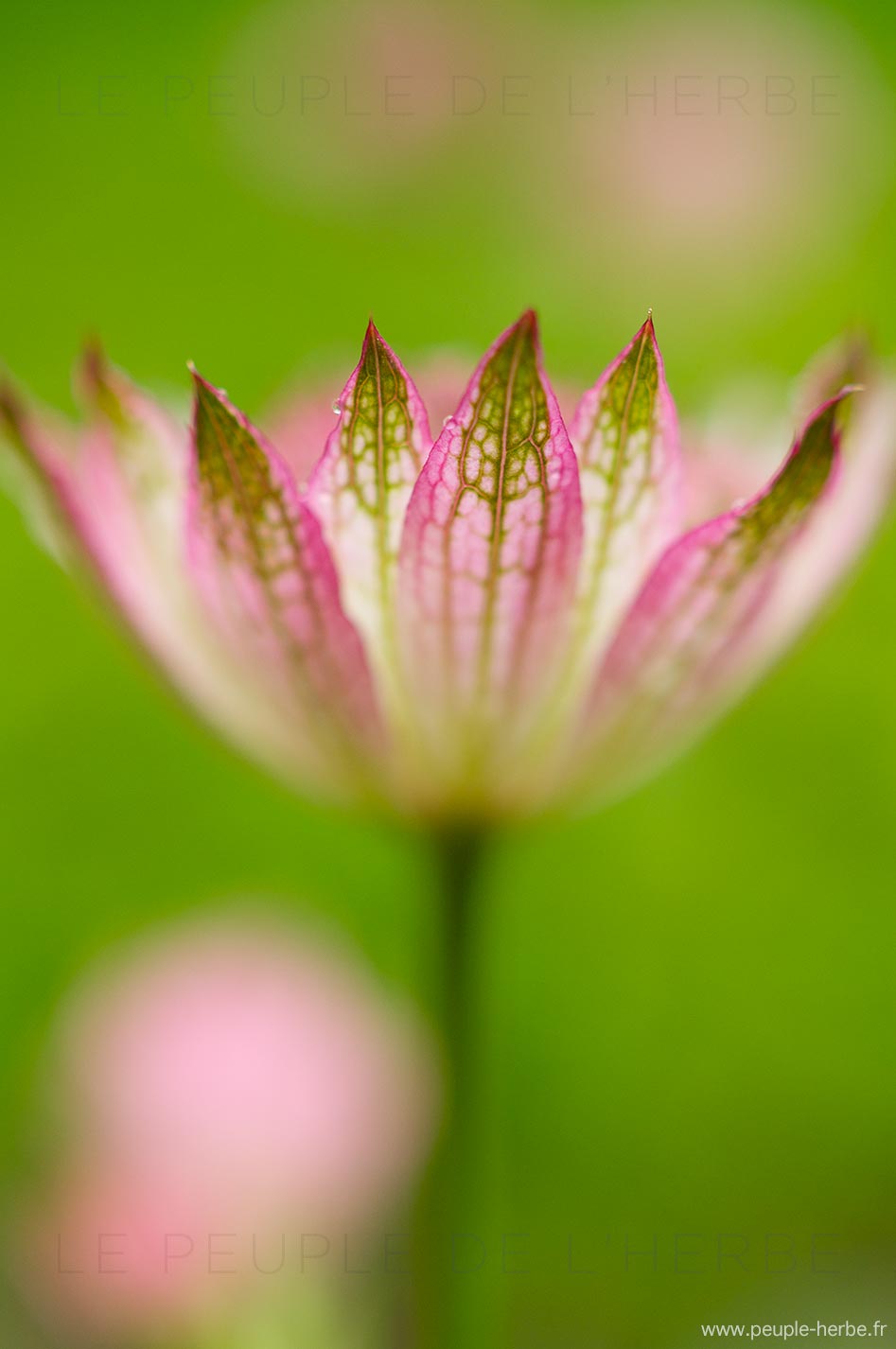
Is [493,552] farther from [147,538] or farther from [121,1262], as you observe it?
[121,1262]

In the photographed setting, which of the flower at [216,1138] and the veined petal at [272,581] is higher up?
the veined petal at [272,581]

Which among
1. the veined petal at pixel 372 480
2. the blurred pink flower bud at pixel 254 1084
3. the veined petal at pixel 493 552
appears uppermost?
the veined petal at pixel 372 480

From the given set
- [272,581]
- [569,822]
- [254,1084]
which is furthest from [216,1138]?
[272,581]

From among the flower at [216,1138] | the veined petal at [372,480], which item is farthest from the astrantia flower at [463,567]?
the flower at [216,1138]

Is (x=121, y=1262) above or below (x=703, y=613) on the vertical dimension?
below

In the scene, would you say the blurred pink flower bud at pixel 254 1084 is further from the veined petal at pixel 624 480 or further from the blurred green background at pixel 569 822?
the veined petal at pixel 624 480

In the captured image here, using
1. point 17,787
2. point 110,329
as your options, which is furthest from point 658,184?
point 17,787
